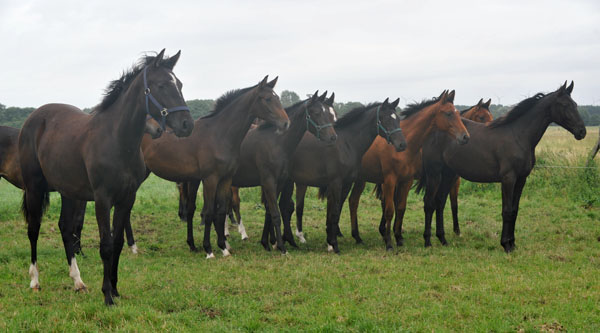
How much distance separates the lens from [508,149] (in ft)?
28.4

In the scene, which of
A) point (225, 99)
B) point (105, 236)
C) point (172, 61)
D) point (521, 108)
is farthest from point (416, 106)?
point (105, 236)

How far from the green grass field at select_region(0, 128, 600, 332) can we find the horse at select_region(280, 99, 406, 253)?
0.96 meters

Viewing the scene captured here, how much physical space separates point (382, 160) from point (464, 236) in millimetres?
2580

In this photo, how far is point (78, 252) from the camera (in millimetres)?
8164

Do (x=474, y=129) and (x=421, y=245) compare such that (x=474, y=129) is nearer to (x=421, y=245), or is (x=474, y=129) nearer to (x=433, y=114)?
(x=433, y=114)

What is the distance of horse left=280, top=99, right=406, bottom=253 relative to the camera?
8.85m

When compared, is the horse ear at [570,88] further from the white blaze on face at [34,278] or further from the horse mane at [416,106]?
the white blaze on face at [34,278]

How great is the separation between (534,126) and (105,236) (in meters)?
7.18

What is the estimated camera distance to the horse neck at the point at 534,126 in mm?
8633

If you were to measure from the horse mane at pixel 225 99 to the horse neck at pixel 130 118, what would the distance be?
125 inches

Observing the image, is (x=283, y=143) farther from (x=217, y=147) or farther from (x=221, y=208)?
(x=221, y=208)

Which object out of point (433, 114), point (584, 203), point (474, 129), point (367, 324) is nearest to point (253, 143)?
point (433, 114)

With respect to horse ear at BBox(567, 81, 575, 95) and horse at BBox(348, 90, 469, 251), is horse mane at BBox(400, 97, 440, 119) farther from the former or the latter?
horse ear at BBox(567, 81, 575, 95)

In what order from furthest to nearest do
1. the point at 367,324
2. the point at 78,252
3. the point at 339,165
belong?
1. the point at 339,165
2. the point at 78,252
3. the point at 367,324
